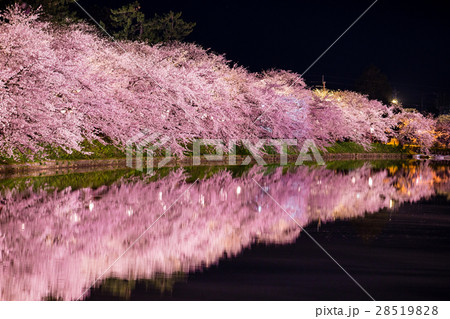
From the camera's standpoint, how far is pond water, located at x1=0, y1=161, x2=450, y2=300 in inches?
351

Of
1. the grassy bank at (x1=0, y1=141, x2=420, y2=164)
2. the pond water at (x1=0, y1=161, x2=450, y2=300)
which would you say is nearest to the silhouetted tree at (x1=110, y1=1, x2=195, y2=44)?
the grassy bank at (x1=0, y1=141, x2=420, y2=164)

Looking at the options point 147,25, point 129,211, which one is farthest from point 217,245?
point 147,25

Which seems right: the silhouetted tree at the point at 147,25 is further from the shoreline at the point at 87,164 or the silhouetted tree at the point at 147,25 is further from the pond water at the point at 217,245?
the pond water at the point at 217,245

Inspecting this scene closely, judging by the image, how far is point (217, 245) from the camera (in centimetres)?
1249

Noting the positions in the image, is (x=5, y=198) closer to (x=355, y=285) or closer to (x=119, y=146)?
(x=355, y=285)

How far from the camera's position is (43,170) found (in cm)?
3553

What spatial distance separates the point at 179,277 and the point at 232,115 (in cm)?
4830

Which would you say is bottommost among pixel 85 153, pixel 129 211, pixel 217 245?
pixel 217 245

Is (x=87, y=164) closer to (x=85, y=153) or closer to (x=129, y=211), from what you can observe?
(x=85, y=153)

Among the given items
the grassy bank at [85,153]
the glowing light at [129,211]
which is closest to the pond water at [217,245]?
the glowing light at [129,211]

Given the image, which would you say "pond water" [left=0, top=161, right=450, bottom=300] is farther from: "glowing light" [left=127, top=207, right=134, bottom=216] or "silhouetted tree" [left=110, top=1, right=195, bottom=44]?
"silhouetted tree" [left=110, top=1, right=195, bottom=44]

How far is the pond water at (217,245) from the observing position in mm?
8914

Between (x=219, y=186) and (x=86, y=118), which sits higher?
(x=86, y=118)

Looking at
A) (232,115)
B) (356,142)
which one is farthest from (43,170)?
(356,142)
